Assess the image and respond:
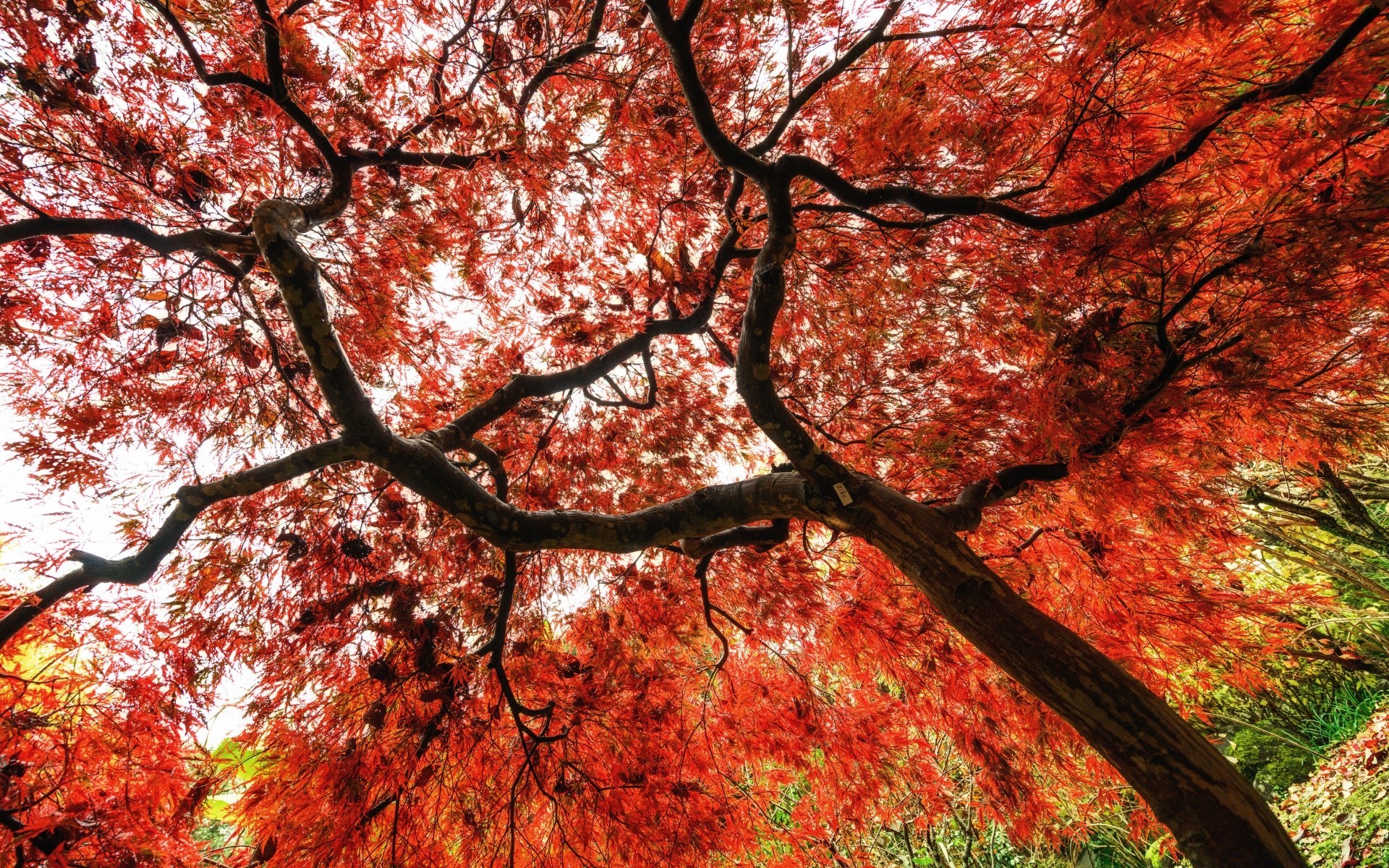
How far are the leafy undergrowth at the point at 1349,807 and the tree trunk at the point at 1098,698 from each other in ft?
11.0

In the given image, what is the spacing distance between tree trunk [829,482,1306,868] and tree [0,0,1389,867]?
0.01m

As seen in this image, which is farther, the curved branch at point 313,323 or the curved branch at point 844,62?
the curved branch at point 844,62

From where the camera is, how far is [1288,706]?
532 cm

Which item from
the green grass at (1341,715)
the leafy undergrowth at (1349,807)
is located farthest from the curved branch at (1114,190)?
the green grass at (1341,715)

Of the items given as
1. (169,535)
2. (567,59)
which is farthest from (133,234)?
(567,59)

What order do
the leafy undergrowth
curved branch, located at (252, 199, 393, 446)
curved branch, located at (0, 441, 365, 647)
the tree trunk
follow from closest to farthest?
the tree trunk, curved branch, located at (0, 441, 365, 647), curved branch, located at (252, 199, 393, 446), the leafy undergrowth

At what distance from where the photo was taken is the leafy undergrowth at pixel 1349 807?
10.6ft

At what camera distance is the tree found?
2006 mm

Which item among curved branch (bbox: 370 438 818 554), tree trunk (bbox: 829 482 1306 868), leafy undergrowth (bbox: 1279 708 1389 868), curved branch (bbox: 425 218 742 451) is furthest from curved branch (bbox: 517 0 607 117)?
leafy undergrowth (bbox: 1279 708 1389 868)

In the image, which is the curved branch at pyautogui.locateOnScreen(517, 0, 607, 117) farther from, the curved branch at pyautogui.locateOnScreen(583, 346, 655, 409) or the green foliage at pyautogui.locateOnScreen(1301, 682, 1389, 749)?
the green foliage at pyautogui.locateOnScreen(1301, 682, 1389, 749)

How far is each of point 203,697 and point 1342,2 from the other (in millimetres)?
4938

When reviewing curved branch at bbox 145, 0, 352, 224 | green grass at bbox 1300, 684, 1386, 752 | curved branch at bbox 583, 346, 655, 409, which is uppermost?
curved branch at bbox 145, 0, 352, 224

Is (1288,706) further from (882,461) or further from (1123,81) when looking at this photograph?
(1123,81)

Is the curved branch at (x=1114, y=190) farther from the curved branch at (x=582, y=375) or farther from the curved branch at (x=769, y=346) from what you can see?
the curved branch at (x=582, y=375)
